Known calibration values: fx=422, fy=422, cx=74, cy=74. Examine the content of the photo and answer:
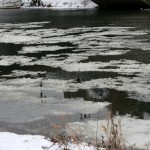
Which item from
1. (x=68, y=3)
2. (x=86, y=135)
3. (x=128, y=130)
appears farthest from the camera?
(x=68, y=3)

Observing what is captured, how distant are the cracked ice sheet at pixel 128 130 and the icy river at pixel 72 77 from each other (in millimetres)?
90

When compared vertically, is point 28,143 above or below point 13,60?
above

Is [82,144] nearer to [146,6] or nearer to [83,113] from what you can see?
[83,113]

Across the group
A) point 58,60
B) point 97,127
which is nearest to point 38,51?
point 58,60

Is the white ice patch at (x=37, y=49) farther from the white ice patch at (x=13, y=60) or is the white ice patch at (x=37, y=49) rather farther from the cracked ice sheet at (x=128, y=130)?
the cracked ice sheet at (x=128, y=130)

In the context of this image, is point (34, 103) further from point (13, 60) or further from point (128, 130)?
point (13, 60)

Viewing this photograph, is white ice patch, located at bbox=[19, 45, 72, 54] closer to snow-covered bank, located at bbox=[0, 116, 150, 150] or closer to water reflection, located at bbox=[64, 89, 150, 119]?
water reflection, located at bbox=[64, 89, 150, 119]

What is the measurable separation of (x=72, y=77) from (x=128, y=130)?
15.1 ft

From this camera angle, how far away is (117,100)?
9703 mm

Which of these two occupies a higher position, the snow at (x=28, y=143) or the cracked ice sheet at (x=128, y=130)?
the snow at (x=28, y=143)

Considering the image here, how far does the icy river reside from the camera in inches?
349

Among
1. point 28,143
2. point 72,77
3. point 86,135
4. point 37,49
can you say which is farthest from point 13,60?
point 28,143

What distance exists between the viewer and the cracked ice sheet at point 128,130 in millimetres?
7258

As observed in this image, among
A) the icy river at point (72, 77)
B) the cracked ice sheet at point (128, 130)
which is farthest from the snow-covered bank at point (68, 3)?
the cracked ice sheet at point (128, 130)
